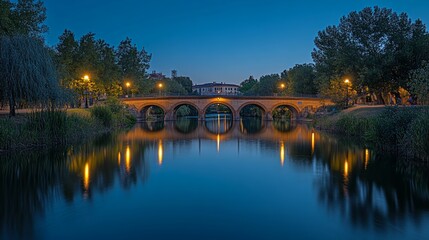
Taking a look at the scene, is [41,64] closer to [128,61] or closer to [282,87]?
[128,61]

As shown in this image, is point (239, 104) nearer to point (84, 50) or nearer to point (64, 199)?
point (84, 50)

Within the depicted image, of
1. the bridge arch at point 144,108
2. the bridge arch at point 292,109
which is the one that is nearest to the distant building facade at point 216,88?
the bridge arch at point 144,108

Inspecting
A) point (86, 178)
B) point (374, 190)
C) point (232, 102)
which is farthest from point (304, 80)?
point (86, 178)

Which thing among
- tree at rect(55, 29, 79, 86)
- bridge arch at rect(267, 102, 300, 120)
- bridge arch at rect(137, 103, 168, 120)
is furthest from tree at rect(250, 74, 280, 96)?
tree at rect(55, 29, 79, 86)

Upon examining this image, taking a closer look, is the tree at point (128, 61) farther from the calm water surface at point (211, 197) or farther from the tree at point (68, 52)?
the calm water surface at point (211, 197)

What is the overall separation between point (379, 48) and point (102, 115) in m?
28.6

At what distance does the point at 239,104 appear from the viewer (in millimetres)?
58750

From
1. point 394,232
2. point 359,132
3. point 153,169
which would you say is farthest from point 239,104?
point 394,232

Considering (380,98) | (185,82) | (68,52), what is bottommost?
(380,98)

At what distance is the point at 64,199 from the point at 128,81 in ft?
153

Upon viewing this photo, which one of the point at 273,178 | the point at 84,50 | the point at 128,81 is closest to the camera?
the point at 273,178

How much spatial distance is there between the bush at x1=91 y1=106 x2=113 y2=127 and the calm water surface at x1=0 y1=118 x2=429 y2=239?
49.7ft

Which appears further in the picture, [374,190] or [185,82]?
[185,82]

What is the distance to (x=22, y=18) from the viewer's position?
26766mm
